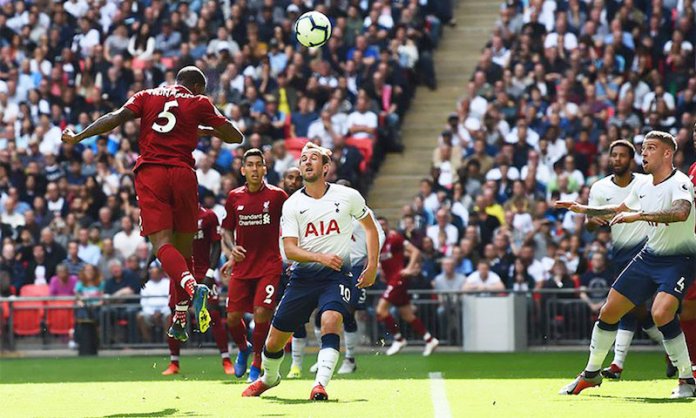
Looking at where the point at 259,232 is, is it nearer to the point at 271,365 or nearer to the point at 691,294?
the point at 271,365

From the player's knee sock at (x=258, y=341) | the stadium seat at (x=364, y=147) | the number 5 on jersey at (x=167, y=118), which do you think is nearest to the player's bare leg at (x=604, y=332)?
the player's knee sock at (x=258, y=341)

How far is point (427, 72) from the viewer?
94.8ft

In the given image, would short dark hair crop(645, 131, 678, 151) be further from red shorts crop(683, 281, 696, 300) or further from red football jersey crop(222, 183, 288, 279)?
red football jersey crop(222, 183, 288, 279)

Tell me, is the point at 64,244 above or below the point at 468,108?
below

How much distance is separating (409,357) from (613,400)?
8.71m

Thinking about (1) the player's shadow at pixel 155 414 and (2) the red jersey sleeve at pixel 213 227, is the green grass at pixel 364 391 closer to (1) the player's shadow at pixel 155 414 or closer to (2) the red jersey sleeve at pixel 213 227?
(1) the player's shadow at pixel 155 414

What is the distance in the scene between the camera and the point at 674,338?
43.0 ft

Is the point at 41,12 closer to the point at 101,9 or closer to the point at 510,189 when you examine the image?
the point at 101,9

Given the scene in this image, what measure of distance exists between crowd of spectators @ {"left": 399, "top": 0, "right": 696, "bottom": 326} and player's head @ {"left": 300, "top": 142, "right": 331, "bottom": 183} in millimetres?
9846

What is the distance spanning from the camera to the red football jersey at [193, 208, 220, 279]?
58.0 feet

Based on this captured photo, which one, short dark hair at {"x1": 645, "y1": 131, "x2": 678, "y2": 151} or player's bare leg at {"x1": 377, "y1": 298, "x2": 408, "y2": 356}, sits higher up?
short dark hair at {"x1": 645, "y1": 131, "x2": 678, "y2": 151}

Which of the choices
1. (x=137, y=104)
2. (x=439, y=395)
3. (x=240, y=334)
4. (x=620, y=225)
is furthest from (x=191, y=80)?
(x=620, y=225)

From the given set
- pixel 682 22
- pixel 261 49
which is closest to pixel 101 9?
pixel 261 49

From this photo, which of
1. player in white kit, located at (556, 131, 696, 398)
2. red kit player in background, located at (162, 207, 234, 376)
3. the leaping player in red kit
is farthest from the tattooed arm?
red kit player in background, located at (162, 207, 234, 376)
